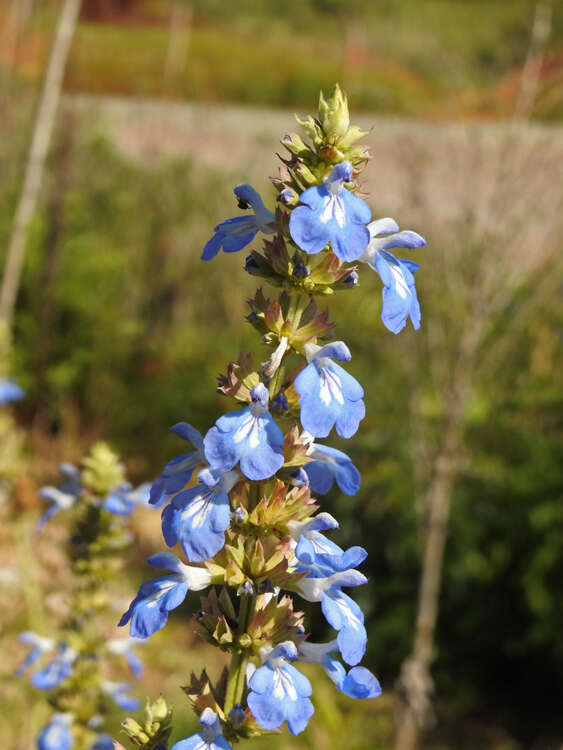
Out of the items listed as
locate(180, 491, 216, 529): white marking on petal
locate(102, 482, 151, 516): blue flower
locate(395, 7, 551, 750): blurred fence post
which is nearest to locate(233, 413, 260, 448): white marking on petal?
locate(180, 491, 216, 529): white marking on petal

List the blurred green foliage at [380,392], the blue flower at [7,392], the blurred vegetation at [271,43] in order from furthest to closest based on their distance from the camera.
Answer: the blurred vegetation at [271,43] → the blurred green foliage at [380,392] → the blue flower at [7,392]

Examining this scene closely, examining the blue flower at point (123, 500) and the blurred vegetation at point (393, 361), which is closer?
the blue flower at point (123, 500)

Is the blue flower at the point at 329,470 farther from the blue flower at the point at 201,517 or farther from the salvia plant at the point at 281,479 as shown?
the blue flower at the point at 201,517

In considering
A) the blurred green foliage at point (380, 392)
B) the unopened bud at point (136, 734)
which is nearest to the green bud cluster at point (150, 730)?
the unopened bud at point (136, 734)

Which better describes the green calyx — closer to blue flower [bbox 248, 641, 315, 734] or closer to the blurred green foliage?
blue flower [bbox 248, 641, 315, 734]

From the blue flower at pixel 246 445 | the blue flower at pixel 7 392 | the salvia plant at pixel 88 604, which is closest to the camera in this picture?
the blue flower at pixel 246 445

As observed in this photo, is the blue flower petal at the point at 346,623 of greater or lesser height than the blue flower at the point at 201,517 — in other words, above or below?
below

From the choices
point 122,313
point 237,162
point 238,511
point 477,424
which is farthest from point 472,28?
point 238,511
